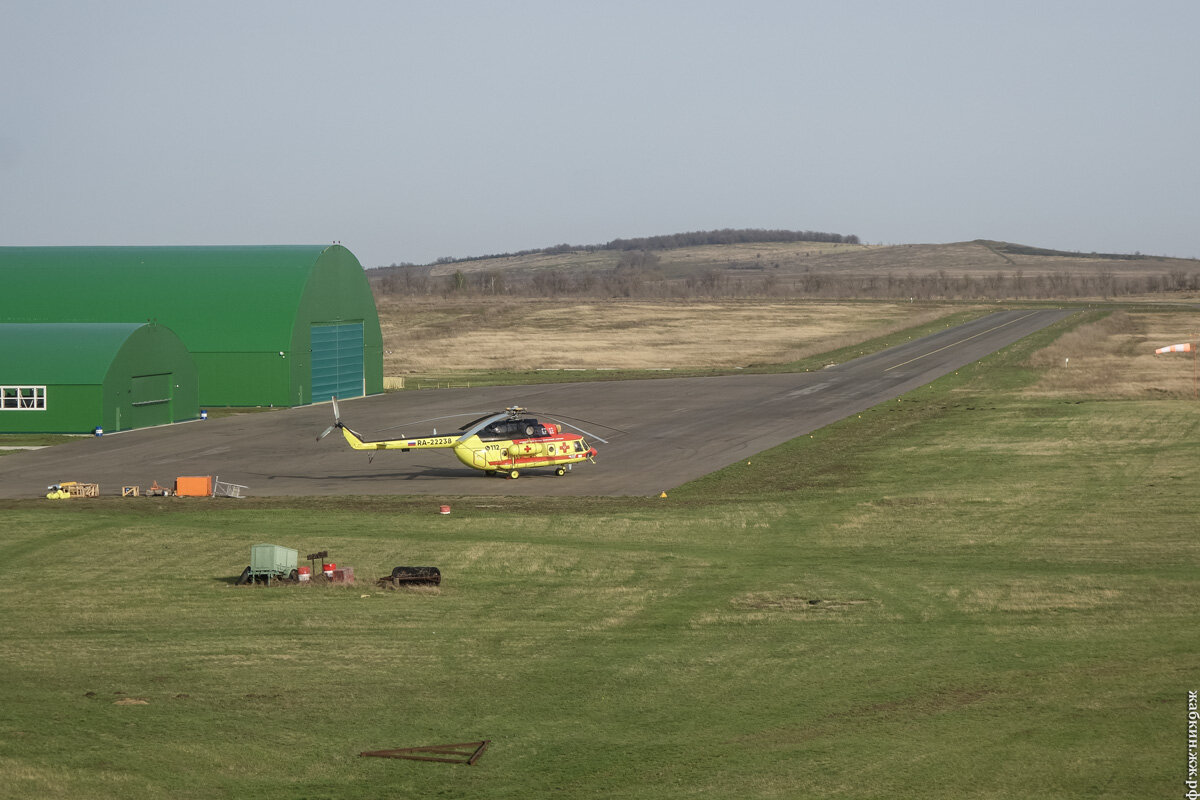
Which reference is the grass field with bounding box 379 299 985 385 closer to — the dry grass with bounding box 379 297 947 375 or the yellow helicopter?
the dry grass with bounding box 379 297 947 375

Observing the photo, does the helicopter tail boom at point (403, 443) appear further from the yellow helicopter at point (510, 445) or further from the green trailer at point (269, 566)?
the green trailer at point (269, 566)

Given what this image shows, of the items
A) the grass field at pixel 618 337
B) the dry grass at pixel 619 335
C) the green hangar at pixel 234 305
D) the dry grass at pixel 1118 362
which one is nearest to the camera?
the dry grass at pixel 1118 362

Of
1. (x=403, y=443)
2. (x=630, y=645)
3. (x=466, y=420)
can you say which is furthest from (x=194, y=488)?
(x=630, y=645)

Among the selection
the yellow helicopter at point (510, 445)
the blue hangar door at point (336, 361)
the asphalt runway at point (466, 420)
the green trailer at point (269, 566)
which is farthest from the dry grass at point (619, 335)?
the green trailer at point (269, 566)

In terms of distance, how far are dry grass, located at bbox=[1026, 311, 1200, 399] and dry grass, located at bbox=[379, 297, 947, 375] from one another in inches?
897

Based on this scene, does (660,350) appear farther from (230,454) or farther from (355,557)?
(355,557)

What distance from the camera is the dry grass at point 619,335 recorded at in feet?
387

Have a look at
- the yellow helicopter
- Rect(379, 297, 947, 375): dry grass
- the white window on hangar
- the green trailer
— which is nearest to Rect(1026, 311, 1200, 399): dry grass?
Rect(379, 297, 947, 375): dry grass

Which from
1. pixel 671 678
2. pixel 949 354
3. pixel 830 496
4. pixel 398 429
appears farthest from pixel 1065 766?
pixel 949 354

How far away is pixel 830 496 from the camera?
46.1m

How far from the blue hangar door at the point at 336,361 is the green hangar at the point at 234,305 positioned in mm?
69

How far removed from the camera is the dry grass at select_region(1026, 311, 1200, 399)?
81125 millimetres

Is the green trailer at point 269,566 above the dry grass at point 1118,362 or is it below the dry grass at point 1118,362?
below

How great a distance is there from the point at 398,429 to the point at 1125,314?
124 meters
